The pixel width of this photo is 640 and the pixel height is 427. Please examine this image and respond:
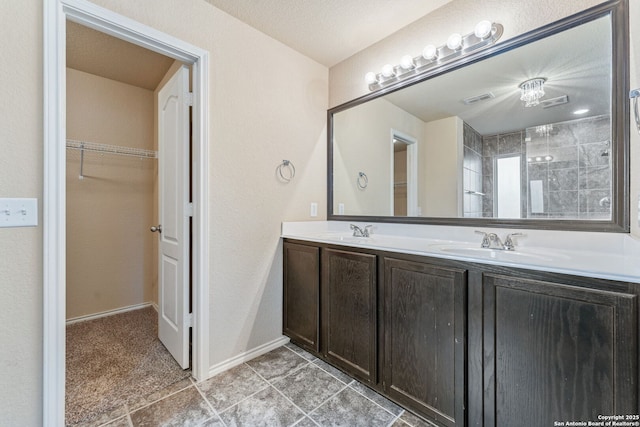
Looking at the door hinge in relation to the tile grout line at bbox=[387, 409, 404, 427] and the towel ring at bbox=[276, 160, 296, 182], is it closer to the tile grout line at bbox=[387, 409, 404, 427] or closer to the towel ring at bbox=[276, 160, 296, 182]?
the towel ring at bbox=[276, 160, 296, 182]

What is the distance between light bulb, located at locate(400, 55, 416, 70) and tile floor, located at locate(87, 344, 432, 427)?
210 centimetres

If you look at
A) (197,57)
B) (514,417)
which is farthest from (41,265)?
(514,417)

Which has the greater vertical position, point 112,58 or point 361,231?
point 112,58

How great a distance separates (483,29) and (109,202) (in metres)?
3.51

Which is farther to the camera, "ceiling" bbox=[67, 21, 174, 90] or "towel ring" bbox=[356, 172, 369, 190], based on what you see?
"towel ring" bbox=[356, 172, 369, 190]

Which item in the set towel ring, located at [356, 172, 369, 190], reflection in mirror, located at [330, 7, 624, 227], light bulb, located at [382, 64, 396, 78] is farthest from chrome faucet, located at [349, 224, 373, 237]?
light bulb, located at [382, 64, 396, 78]

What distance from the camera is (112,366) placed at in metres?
1.91

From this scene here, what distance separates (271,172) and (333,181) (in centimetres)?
62

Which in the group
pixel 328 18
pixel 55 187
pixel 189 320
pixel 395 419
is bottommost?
pixel 395 419

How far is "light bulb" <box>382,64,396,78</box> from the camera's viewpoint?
1.99m

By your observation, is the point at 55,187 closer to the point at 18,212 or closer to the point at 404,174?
the point at 18,212

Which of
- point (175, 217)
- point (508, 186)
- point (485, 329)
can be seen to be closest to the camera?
point (485, 329)

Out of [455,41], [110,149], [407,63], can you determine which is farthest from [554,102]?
[110,149]

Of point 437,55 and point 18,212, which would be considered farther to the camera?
point 437,55
